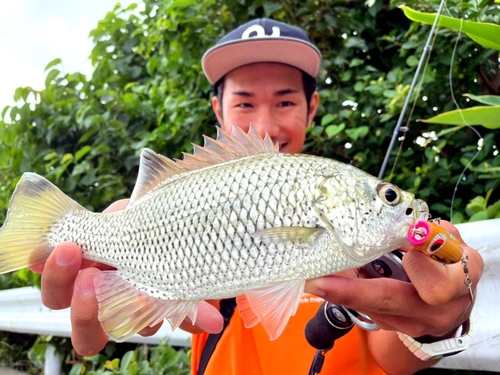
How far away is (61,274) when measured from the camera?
3.89 feet

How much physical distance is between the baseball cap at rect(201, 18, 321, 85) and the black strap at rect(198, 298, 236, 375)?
39.4 inches

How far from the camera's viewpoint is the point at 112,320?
41.4 inches

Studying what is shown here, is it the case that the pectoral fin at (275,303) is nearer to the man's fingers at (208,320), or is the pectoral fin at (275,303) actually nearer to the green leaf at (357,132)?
the man's fingers at (208,320)

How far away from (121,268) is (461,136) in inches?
69.3

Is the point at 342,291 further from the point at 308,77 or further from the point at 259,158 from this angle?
the point at 308,77

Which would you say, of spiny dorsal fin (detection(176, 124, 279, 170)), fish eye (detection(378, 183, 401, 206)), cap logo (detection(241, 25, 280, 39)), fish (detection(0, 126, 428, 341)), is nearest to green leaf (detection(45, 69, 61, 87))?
cap logo (detection(241, 25, 280, 39))

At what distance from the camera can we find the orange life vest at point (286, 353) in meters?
1.53

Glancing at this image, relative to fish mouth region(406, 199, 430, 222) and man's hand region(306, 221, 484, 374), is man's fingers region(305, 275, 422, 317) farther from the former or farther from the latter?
fish mouth region(406, 199, 430, 222)

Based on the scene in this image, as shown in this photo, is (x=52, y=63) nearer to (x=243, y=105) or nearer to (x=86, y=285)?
(x=243, y=105)

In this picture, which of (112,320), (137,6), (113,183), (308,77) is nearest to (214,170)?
(112,320)

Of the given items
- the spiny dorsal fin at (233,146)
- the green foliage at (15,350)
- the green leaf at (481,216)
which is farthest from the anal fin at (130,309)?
the green foliage at (15,350)

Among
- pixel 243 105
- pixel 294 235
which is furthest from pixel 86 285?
pixel 243 105

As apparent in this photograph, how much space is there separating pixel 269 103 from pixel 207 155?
0.88 metres

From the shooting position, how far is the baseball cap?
6.40ft
